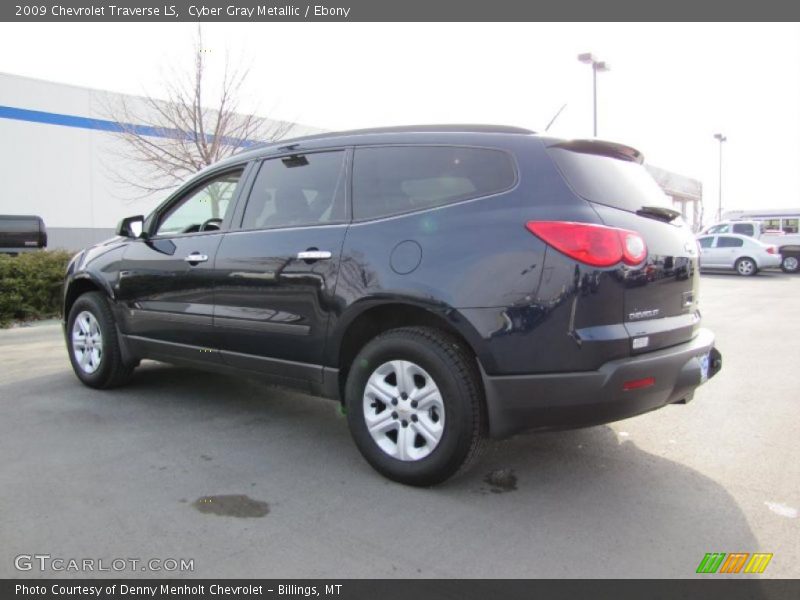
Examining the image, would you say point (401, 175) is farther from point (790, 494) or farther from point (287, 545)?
point (790, 494)

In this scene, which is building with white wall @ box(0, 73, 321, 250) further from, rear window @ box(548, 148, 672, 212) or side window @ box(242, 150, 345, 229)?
rear window @ box(548, 148, 672, 212)

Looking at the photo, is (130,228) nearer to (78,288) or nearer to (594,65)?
(78,288)

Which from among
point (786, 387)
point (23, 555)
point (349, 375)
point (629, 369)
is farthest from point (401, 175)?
point (786, 387)

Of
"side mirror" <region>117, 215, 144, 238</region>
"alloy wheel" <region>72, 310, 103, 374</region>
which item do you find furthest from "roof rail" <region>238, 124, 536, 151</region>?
"alloy wheel" <region>72, 310, 103, 374</region>

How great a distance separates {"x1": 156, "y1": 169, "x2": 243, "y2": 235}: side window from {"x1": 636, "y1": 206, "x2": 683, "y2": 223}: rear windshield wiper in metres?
2.66

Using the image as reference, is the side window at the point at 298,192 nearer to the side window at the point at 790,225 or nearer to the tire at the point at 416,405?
the tire at the point at 416,405

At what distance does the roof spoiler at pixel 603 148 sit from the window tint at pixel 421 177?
0.33m

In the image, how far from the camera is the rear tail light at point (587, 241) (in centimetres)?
290

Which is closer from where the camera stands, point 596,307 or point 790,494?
point 596,307

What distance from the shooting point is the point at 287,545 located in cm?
274

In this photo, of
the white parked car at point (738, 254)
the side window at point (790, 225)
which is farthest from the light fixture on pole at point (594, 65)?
the side window at point (790, 225)

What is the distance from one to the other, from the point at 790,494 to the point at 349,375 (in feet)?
7.74
